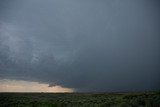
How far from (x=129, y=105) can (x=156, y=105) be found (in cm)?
250

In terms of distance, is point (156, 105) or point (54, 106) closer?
point (156, 105)

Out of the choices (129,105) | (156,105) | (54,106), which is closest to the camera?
(156,105)

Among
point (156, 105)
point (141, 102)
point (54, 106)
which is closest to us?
point (156, 105)

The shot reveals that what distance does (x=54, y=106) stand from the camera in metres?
23.6

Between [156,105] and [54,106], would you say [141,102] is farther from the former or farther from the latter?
[54,106]

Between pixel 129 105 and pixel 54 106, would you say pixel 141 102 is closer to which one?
pixel 129 105

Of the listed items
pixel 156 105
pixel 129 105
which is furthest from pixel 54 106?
pixel 156 105

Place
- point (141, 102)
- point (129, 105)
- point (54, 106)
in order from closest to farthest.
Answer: point (129, 105)
point (141, 102)
point (54, 106)

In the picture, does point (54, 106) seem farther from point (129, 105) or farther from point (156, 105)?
point (156, 105)

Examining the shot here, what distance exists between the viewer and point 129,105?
64.0 ft

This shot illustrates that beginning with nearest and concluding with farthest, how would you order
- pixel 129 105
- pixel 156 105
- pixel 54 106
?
pixel 156 105 < pixel 129 105 < pixel 54 106

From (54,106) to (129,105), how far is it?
26.6 ft

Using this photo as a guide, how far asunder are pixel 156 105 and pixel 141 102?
3452 mm

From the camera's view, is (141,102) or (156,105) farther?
(141,102)
